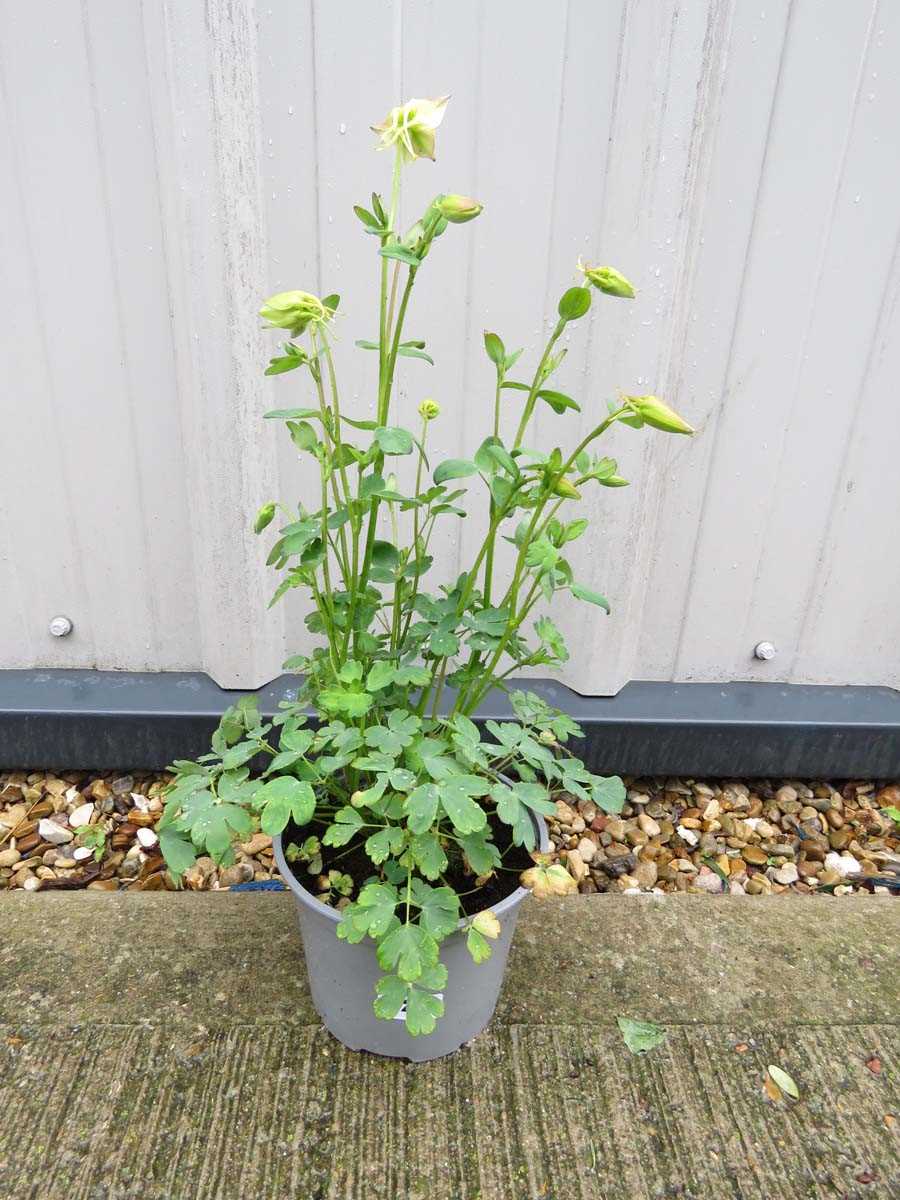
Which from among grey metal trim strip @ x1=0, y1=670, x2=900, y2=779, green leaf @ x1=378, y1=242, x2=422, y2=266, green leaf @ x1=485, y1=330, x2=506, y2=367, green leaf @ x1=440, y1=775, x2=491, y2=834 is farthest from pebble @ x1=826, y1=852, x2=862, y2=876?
green leaf @ x1=378, y1=242, x2=422, y2=266

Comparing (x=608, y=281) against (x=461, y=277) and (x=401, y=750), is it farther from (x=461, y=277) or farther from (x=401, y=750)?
(x=461, y=277)

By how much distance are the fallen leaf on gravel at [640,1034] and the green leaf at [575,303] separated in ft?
3.47

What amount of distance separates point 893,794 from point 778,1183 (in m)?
1.15

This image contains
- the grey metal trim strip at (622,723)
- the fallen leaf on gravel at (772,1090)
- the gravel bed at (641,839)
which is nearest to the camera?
the fallen leaf on gravel at (772,1090)

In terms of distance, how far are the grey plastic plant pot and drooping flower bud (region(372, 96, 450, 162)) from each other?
891mm

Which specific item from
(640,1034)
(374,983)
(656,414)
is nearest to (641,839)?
(640,1034)

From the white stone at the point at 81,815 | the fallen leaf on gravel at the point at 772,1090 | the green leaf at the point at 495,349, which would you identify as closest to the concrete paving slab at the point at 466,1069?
the fallen leaf on gravel at the point at 772,1090

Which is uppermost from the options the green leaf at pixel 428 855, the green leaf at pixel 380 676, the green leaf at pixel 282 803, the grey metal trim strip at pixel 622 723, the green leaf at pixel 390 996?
the green leaf at pixel 380 676

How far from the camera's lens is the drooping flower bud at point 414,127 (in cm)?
87

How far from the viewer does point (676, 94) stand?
4.78ft

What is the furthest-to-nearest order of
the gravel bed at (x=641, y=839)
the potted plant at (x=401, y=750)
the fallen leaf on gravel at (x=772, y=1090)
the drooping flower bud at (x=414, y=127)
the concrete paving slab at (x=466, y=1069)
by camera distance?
1. the gravel bed at (x=641, y=839)
2. the fallen leaf on gravel at (x=772, y=1090)
3. the concrete paving slab at (x=466, y=1069)
4. the potted plant at (x=401, y=750)
5. the drooping flower bud at (x=414, y=127)

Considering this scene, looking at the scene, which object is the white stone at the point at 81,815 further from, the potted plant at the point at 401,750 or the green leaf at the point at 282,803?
the green leaf at the point at 282,803

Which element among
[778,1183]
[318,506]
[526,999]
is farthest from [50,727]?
[778,1183]

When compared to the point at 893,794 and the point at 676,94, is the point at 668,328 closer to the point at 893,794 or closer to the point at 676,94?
the point at 676,94
